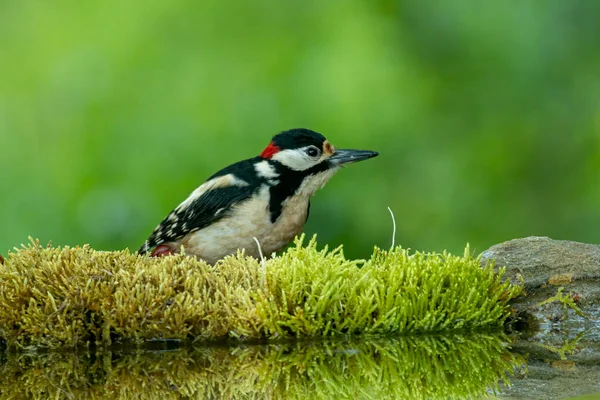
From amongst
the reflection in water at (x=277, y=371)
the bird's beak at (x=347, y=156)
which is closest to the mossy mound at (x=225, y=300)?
the reflection in water at (x=277, y=371)

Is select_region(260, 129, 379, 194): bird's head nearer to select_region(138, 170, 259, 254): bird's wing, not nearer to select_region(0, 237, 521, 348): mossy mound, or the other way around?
select_region(138, 170, 259, 254): bird's wing

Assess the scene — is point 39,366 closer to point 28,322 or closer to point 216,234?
point 28,322

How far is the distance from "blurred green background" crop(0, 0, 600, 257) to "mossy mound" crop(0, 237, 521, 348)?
3098mm

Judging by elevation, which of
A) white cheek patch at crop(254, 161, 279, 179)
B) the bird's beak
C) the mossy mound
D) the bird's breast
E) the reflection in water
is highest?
the bird's beak

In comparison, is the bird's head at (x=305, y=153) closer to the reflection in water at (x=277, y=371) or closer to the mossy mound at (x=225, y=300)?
the mossy mound at (x=225, y=300)

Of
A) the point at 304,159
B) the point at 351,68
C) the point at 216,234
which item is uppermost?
the point at 351,68

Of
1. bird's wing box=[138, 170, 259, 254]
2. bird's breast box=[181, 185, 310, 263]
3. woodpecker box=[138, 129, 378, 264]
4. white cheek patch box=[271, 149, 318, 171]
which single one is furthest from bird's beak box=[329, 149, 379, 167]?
bird's wing box=[138, 170, 259, 254]

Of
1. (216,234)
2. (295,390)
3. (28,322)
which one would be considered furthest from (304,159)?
(295,390)

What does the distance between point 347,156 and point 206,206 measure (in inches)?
33.8

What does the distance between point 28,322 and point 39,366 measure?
0.32 metres

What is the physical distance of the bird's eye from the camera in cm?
477

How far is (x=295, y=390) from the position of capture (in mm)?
2477

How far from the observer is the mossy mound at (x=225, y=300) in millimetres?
3232

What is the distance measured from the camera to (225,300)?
10.8ft
